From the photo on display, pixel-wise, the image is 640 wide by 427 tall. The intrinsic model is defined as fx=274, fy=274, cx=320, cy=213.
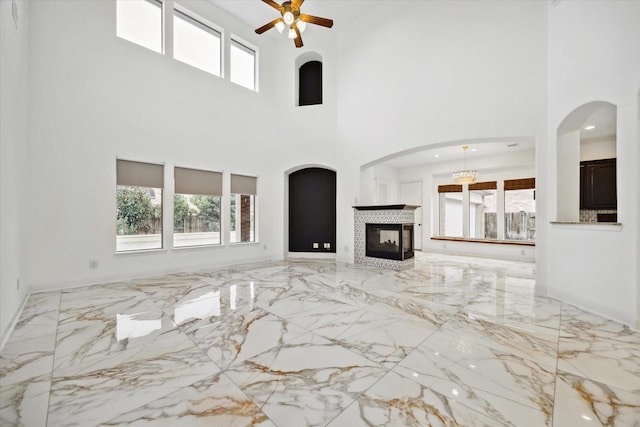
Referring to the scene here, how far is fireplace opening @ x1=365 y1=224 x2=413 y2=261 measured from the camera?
592 centimetres

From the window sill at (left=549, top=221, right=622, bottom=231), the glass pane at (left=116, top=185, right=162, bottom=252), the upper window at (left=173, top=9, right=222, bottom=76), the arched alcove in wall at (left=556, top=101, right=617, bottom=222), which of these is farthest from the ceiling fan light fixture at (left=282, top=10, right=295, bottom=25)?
the window sill at (left=549, top=221, right=622, bottom=231)

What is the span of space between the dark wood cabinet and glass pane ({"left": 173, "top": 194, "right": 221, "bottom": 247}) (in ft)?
27.0

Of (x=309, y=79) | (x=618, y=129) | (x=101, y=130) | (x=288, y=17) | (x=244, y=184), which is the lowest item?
(x=244, y=184)

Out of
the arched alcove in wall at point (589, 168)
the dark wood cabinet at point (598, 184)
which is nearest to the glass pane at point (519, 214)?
the arched alcove in wall at point (589, 168)

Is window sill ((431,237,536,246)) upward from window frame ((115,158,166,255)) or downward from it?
downward

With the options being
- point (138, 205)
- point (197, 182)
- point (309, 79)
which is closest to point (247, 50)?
point (309, 79)

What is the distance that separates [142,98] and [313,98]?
4.05 meters

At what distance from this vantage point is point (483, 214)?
29.1 ft

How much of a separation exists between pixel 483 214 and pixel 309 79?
6839 millimetres

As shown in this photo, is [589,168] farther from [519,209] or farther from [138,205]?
[138,205]

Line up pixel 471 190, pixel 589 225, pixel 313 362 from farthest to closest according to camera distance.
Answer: pixel 471 190 → pixel 589 225 → pixel 313 362

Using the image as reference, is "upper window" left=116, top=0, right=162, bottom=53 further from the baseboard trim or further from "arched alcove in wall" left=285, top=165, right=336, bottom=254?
the baseboard trim

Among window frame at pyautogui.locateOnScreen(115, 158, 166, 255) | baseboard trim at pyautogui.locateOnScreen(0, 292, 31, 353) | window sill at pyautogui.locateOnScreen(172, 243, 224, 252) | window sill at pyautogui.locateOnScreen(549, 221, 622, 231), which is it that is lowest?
baseboard trim at pyautogui.locateOnScreen(0, 292, 31, 353)

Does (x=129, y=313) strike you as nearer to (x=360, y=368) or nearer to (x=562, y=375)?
(x=360, y=368)
